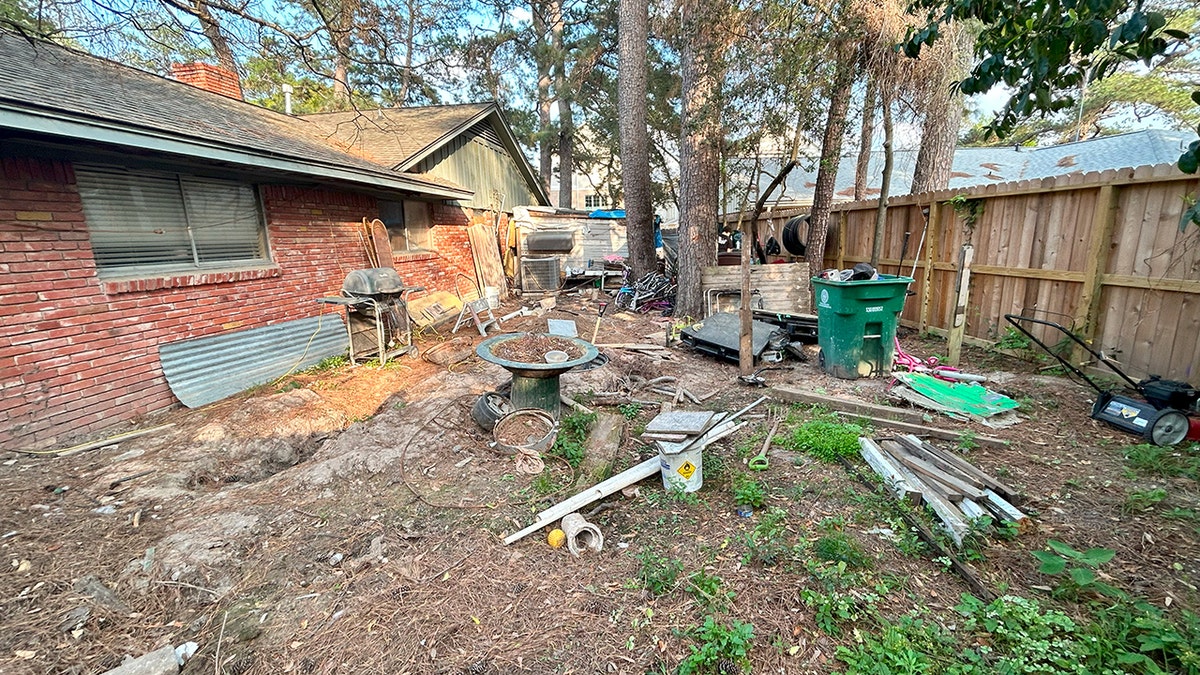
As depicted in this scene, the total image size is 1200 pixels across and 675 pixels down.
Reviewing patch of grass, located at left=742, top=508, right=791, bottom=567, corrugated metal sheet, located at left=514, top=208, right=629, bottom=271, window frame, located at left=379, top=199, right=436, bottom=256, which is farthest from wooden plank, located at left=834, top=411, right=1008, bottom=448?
corrugated metal sheet, located at left=514, top=208, right=629, bottom=271

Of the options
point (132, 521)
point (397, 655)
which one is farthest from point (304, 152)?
point (397, 655)

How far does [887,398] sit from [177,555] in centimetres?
558

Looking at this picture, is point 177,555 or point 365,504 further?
point 365,504

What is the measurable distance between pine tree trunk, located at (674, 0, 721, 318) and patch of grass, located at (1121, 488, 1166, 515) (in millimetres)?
6018

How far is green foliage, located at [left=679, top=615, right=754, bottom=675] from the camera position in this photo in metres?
1.95

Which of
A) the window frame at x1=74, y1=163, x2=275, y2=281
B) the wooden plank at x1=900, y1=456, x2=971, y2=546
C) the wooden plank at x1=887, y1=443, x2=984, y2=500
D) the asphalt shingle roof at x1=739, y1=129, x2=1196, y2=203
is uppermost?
the asphalt shingle roof at x1=739, y1=129, x2=1196, y2=203

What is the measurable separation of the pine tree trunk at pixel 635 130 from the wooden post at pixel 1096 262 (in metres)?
7.24

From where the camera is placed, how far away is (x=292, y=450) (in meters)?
4.20

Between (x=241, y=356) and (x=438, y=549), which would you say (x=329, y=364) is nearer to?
(x=241, y=356)

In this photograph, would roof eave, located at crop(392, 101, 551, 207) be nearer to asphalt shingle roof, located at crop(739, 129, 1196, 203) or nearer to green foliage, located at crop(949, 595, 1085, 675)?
asphalt shingle roof, located at crop(739, 129, 1196, 203)

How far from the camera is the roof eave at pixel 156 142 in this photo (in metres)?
3.32

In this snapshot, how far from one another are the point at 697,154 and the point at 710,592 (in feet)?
24.3

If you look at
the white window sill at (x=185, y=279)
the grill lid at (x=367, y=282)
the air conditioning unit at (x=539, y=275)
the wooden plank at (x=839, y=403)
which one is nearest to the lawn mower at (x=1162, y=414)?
the wooden plank at (x=839, y=403)

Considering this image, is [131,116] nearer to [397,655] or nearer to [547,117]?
[397,655]
